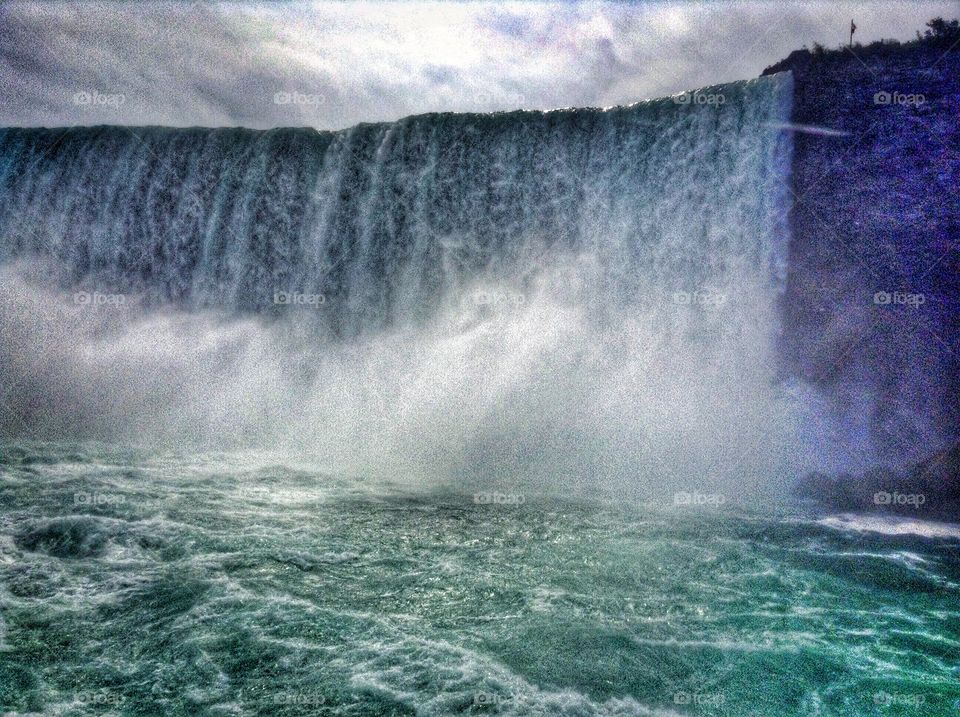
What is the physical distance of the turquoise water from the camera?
510 cm

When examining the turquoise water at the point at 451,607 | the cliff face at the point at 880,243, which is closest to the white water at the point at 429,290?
the cliff face at the point at 880,243

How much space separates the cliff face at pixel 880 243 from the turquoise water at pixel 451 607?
8.74 feet

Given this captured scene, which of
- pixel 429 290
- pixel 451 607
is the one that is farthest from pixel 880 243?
pixel 451 607

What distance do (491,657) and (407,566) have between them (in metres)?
2.10

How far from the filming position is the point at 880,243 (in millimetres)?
11578

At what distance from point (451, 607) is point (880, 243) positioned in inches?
383

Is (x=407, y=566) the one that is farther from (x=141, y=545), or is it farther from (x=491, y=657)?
(x=141, y=545)

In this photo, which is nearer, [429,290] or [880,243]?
[880,243]

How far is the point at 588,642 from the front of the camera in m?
5.94

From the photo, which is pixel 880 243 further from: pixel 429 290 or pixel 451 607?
pixel 451 607

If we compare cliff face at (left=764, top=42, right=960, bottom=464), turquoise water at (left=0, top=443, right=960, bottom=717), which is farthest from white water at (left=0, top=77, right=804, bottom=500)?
turquoise water at (left=0, top=443, right=960, bottom=717)

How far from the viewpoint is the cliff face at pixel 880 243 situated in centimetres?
1126

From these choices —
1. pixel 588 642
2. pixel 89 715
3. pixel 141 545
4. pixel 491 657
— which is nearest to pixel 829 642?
pixel 588 642

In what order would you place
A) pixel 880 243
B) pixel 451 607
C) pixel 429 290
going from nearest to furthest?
pixel 451 607, pixel 880 243, pixel 429 290
